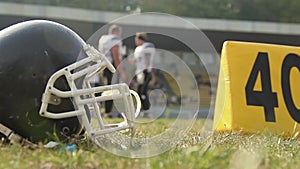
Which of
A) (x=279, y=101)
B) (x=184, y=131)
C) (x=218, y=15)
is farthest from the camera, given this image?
(x=218, y=15)

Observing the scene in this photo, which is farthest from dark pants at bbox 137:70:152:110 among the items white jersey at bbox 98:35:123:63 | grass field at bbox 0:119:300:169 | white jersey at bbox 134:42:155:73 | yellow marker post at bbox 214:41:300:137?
grass field at bbox 0:119:300:169

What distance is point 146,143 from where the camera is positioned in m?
2.87

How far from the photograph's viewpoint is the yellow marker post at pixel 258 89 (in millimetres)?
4211

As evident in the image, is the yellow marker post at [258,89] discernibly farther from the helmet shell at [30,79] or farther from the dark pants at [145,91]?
the dark pants at [145,91]

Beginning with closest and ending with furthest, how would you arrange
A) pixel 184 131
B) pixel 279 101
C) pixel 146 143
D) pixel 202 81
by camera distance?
pixel 146 143 → pixel 184 131 → pixel 279 101 → pixel 202 81

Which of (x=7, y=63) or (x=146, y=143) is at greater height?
(x=7, y=63)

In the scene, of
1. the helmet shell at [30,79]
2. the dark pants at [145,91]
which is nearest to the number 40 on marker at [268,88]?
the helmet shell at [30,79]

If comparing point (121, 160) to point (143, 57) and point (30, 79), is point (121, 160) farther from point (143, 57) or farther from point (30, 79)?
point (143, 57)

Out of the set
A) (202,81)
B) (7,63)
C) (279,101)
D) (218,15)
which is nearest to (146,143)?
(7,63)

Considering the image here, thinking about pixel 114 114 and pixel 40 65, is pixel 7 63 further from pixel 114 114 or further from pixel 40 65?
pixel 114 114

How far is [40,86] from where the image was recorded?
2596 mm

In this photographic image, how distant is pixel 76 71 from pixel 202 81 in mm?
13014

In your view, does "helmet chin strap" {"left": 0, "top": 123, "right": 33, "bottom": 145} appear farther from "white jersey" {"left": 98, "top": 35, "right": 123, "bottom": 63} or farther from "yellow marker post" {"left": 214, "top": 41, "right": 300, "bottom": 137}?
"white jersey" {"left": 98, "top": 35, "right": 123, "bottom": 63}

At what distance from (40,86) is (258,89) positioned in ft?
7.35
